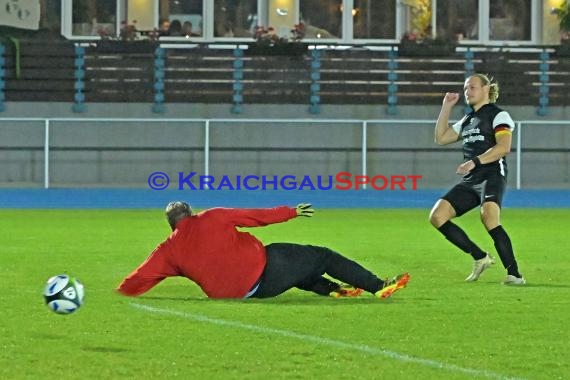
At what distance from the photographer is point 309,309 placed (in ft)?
37.9

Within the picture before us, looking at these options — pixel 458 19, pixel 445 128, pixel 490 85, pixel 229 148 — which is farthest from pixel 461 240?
pixel 458 19

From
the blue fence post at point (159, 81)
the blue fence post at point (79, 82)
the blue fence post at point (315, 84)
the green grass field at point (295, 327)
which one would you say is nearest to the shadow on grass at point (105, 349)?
the green grass field at point (295, 327)

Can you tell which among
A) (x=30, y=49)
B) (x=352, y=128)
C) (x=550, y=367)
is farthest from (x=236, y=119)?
(x=550, y=367)

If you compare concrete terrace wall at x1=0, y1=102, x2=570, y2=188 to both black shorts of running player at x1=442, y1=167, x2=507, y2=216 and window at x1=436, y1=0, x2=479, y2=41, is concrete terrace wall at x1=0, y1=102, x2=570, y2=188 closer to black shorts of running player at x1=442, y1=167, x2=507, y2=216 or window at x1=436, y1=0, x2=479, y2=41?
window at x1=436, y1=0, x2=479, y2=41

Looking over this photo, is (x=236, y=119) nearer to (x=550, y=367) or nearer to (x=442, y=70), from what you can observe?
(x=442, y=70)

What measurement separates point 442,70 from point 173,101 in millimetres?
5769

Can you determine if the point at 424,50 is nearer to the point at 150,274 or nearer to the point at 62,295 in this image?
the point at 150,274

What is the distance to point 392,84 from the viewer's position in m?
34.7

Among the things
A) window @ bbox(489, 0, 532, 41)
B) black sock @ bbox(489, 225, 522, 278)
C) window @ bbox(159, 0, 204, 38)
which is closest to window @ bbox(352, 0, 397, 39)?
window @ bbox(489, 0, 532, 41)

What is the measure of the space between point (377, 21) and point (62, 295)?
30.7 metres

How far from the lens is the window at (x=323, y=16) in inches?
1593

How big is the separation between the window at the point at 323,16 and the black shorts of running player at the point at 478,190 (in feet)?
87.7

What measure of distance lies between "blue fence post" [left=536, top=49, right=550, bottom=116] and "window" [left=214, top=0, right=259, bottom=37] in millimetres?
7851

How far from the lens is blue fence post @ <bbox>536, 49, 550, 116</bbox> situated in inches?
1374
